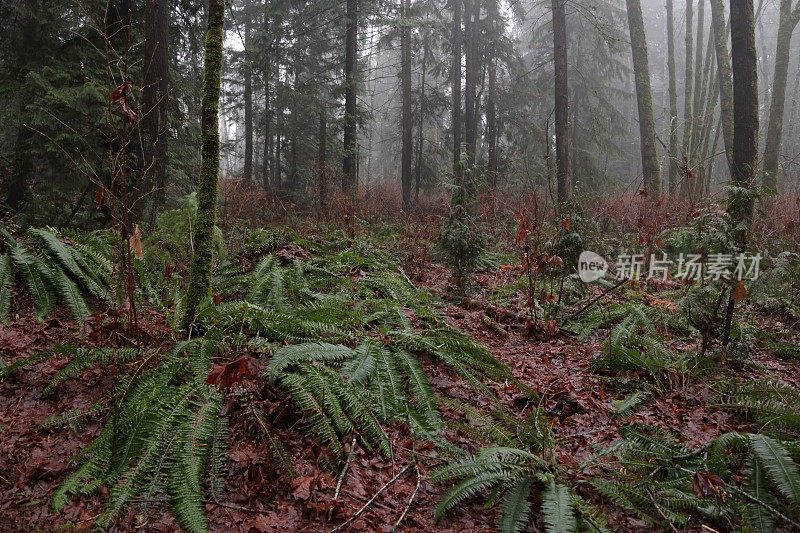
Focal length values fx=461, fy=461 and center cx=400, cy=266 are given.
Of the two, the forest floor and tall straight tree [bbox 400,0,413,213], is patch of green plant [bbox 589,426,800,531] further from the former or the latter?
tall straight tree [bbox 400,0,413,213]

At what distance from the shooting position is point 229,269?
17.9 ft

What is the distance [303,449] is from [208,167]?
7.05 feet

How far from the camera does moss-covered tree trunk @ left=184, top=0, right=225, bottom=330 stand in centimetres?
339

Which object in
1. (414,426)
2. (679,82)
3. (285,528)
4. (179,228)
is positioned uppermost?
(679,82)

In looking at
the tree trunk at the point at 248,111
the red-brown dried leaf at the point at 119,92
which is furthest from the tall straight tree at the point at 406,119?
the red-brown dried leaf at the point at 119,92

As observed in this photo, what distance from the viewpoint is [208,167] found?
3.45 metres

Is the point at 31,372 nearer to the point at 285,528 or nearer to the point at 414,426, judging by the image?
the point at 285,528

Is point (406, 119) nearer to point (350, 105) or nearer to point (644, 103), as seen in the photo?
point (350, 105)

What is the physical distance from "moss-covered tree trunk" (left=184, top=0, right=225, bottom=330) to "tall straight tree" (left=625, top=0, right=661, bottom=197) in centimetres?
1069

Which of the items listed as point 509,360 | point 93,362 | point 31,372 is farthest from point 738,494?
point 31,372

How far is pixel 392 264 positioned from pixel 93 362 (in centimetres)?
467

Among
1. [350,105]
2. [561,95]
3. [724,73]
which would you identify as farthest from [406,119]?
[724,73]

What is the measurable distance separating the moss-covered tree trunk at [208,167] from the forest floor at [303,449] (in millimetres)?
439

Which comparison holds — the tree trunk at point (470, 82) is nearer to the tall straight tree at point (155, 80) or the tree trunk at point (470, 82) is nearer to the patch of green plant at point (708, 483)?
the tall straight tree at point (155, 80)
